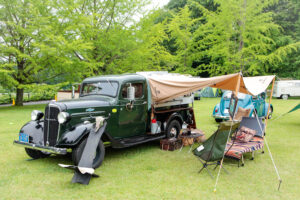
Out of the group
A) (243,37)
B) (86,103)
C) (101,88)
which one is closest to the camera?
(86,103)

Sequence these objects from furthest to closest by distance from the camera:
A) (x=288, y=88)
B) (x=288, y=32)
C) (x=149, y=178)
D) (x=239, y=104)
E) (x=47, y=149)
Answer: (x=288, y=32) → (x=288, y=88) → (x=239, y=104) → (x=47, y=149) → (x=149, y=178)

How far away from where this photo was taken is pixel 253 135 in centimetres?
689

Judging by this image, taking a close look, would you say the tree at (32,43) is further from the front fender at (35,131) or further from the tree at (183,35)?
the tree at (183,35)

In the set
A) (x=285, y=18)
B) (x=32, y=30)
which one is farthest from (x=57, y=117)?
(x=285, y=18)

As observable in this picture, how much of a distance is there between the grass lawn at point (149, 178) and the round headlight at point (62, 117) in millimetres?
1066

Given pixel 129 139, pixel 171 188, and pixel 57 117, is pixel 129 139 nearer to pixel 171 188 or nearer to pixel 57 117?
pixel 57 117

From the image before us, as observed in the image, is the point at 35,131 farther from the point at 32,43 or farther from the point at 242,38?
the point at 242,38

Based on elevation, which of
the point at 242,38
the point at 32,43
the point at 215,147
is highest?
the point at 242,38

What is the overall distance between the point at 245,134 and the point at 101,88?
13.1ft

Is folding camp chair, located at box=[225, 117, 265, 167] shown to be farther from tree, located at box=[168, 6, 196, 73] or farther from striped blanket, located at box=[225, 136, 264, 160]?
tree, located at box=[168, 6, 196, 73]

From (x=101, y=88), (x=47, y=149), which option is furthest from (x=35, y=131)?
(x=101, y=88)

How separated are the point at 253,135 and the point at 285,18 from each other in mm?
31808

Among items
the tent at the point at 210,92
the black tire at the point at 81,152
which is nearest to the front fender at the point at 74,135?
the black tire at the point at 81,152

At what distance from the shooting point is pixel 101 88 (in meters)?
6.98
